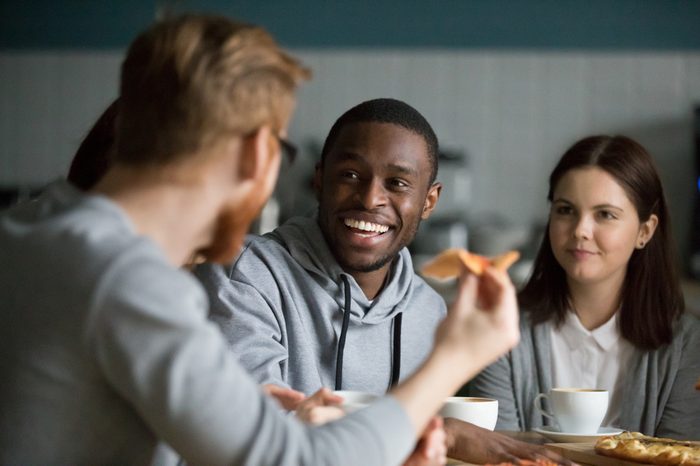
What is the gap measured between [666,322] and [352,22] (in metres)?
3.04

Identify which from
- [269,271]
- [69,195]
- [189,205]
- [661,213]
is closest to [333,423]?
[189,205]

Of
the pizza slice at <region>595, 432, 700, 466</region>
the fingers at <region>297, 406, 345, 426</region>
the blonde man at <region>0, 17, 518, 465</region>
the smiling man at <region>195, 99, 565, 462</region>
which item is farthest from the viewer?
the smiling man at <region>195, 99, 565, 462</region>

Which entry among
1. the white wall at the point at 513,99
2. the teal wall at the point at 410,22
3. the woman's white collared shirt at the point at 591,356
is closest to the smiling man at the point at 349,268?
the woman's white collared shirt at the point at 591,356

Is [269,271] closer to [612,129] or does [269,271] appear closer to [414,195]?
[414,195]

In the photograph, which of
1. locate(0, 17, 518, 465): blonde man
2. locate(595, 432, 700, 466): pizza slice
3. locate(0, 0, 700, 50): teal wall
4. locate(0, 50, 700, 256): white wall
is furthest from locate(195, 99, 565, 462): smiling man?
locate(0, 0, 700, 50): teal wall

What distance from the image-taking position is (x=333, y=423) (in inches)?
37.9

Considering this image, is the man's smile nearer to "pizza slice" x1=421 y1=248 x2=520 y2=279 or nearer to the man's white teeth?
the man's white teeth

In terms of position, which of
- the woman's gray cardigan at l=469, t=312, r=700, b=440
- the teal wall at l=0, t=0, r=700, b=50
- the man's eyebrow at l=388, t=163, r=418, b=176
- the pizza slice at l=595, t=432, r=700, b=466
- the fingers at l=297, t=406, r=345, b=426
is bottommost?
the woman's gray cardigan at l=469, t=312, r=700, b=440

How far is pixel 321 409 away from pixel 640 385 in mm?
1216

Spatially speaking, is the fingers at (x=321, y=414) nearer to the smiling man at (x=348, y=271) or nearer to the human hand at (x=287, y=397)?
the human hand at (x=287, y=397)

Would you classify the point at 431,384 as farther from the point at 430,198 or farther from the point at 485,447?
the point at 430,198

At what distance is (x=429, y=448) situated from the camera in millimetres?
1175

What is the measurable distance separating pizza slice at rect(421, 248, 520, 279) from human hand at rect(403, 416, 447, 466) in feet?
0.61

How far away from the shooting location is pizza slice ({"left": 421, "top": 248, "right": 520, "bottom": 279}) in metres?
1.09
